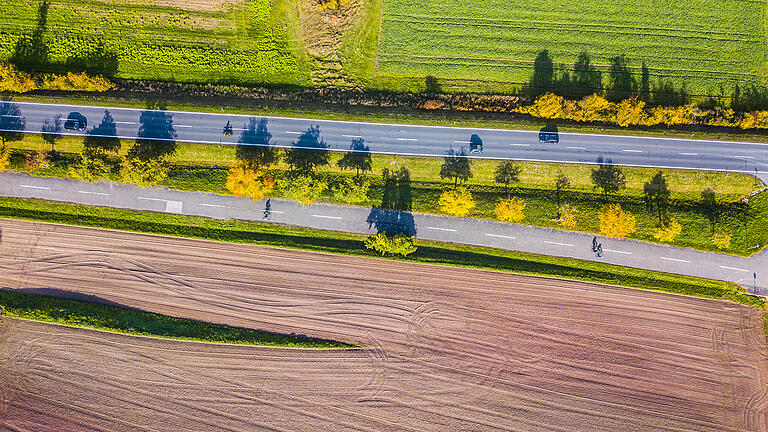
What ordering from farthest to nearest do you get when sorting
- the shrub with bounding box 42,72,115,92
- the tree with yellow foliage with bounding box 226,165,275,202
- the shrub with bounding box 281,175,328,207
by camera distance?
the shrub with bounding box 42,72,115,92
the shrub with bounding box 281,175,328,207
the tree with yellow foliage with bounding box 226,165,275,202

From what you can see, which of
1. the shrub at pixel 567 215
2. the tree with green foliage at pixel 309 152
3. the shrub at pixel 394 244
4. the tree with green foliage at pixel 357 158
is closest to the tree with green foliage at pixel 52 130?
the tree with green foliage at pixel 309 152

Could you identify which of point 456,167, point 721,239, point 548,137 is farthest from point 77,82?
point 721,239

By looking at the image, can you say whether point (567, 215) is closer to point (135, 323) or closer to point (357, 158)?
point (357, 158)

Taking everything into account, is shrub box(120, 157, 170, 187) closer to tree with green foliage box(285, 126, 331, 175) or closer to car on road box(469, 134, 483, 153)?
tree with green foliage box(285, 126, 331, 175)

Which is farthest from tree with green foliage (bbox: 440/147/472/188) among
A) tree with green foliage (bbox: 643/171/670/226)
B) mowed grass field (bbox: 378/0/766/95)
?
tree with green foliage (bbox: 643/171/670/226)

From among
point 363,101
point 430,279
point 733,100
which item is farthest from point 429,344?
point 733,100

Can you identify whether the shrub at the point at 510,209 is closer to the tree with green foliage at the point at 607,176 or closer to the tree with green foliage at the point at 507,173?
the tree with green foliage at the point at 507,173

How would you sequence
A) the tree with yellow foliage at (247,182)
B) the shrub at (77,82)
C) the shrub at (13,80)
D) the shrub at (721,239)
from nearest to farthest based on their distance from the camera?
the tree with yellow foliage at (247,182)
the shrub at (13,80)
the shrub at (721,239)
the shrub at (77,82)
